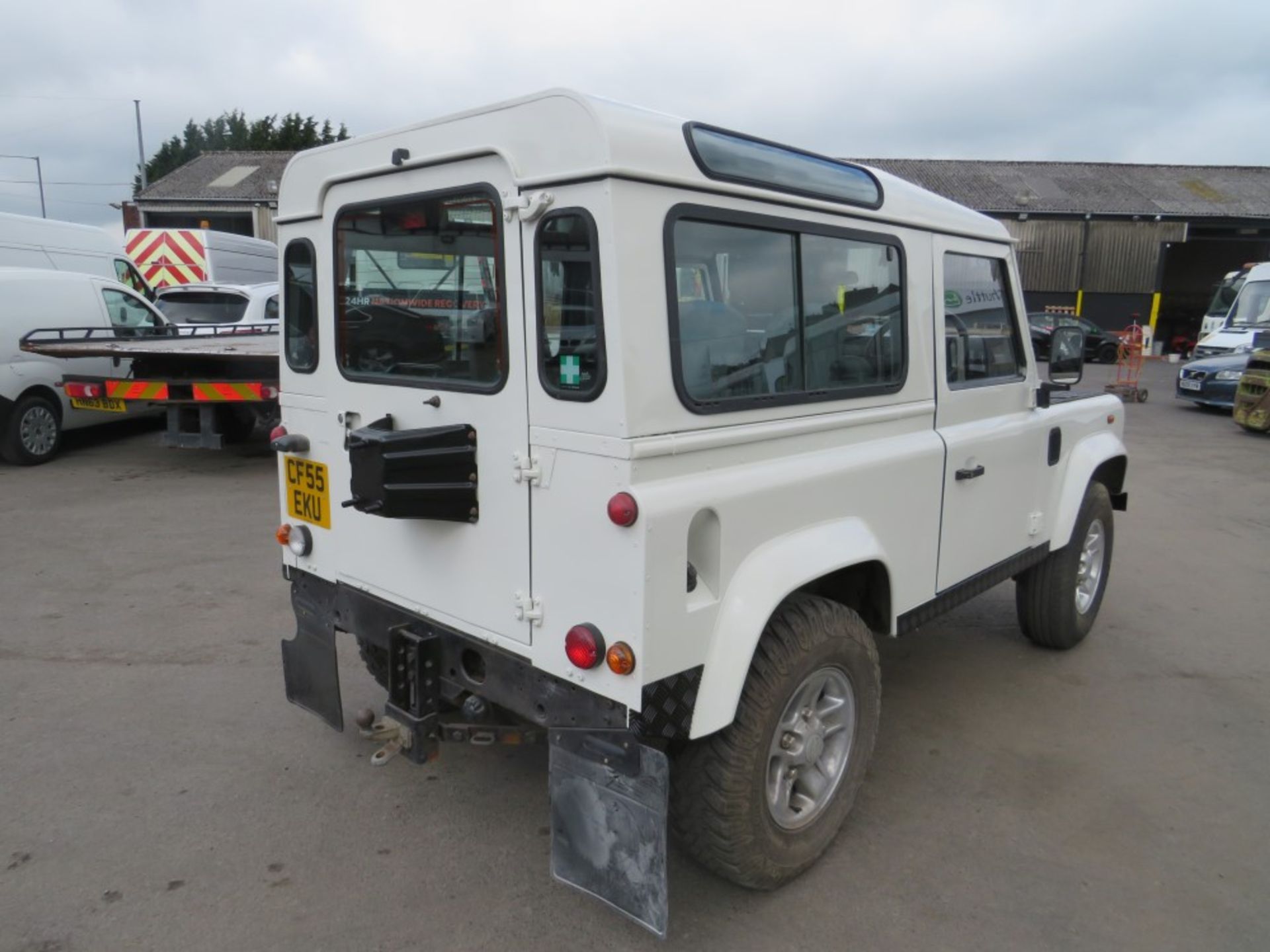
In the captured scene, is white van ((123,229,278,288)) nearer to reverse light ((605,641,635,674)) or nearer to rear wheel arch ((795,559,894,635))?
rear wheel arch ((795,559,894,635))

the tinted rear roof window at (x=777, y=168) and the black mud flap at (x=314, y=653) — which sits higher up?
the tinted rear roof window at (x=777, y=168)

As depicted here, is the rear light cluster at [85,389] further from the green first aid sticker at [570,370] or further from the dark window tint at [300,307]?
the green first aid sticker at [570,370]

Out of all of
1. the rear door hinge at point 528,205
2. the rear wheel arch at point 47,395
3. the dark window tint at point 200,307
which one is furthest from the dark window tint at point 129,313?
the rear door hinge at point 528,205

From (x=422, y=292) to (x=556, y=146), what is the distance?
2.52 feet

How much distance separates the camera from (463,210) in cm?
263


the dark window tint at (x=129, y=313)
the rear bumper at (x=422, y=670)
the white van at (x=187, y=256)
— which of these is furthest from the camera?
the white van at (x=187, y=256)

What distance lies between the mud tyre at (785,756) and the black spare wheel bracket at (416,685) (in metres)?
0.83

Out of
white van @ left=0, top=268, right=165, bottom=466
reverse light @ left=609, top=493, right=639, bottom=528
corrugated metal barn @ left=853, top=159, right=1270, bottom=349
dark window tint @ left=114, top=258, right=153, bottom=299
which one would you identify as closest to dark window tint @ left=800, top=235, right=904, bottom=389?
reverse light @ left=609, top=493, right=639, bottom=528

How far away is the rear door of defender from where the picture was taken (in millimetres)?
2562

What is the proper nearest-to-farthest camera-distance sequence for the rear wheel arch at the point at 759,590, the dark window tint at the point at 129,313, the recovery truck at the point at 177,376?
the rear wheel arch at the point at 759,590 < the recovery truck at the point at 177,376 < the dark window tint at the point at 129,313

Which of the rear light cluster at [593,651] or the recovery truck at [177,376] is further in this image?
the recovery truck at [177,376]

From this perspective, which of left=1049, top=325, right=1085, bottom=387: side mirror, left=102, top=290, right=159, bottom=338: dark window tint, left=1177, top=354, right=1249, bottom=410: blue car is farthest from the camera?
left=1177, top=354, right=1249, bottom=410: blue car

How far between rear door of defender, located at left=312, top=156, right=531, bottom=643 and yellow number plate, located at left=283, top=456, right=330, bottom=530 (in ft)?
0.55

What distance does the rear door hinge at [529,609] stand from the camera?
2551mm
